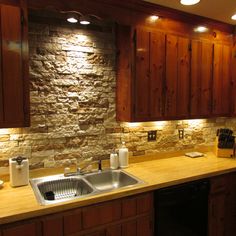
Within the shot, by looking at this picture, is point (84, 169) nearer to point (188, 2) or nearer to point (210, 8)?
point (188, 2)

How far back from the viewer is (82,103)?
7.81 feet

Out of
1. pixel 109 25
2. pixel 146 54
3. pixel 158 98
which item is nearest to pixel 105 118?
pixel 158 98

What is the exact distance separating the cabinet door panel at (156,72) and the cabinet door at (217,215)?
101 cm

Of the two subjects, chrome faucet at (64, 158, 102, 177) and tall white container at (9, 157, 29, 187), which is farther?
chrome faucet at (64, 158, 102, 177)

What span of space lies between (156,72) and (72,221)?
156 cm

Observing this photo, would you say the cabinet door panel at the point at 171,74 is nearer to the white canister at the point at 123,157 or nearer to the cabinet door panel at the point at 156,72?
the cabinet door panel at the point at 156,72

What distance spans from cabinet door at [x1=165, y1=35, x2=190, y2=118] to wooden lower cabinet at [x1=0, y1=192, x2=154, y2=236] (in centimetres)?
98

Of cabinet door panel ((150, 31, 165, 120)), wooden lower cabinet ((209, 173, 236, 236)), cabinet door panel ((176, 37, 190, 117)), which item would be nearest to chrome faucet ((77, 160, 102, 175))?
cabinet door panel ((150, 31, 165, 120))

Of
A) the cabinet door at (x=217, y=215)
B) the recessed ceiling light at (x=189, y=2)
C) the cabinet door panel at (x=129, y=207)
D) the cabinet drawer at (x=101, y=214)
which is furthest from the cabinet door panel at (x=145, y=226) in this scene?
the recessed ceiling light at (x=189, y=2)

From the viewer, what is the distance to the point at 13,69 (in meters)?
1.76

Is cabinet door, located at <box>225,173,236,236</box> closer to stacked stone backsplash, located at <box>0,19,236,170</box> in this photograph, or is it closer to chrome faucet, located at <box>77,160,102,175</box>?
stacked stone backsplash, located at <box>0,19,236,170</box>

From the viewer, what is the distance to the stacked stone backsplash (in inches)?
84.7

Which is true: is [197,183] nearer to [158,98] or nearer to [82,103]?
[158,98]

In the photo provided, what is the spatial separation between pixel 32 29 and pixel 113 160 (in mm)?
1452
